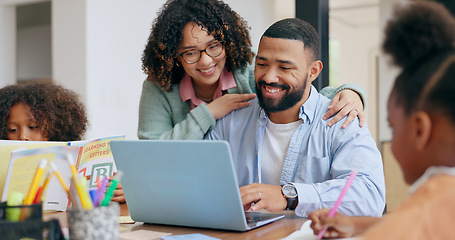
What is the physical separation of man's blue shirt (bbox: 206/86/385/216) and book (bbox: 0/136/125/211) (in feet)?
1.45

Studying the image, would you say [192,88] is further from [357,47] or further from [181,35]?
[357,47]

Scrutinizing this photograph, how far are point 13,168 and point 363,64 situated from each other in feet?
25.4

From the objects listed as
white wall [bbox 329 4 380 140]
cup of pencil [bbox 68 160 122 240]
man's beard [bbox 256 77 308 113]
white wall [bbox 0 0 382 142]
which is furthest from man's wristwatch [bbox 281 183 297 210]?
white wall [bbox 329 4 380 140]

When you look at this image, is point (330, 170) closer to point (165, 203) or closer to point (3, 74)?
point (165, 203)

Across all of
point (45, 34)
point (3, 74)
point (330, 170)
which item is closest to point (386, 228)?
point (330, 170)

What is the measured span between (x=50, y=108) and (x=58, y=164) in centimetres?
54

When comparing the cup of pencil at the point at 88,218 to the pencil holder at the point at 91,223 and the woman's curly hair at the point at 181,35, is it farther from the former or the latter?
the woman's curly hair at the point at 181,35

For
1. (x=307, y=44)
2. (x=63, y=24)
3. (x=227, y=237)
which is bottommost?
(x=227, y=237)

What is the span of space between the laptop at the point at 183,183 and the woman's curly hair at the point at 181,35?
2.45 ft

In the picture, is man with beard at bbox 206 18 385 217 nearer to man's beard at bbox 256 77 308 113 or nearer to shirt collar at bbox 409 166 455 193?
man's beard at bbox 256 77 308 113

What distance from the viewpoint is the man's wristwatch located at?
1.36 meters

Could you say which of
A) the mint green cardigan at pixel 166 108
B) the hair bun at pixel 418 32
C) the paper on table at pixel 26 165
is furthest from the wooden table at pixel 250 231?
the mint green cardigan at pixel 166 108

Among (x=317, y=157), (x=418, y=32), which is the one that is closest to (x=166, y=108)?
(x=317, y=157)

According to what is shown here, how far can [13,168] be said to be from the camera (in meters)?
1.39
